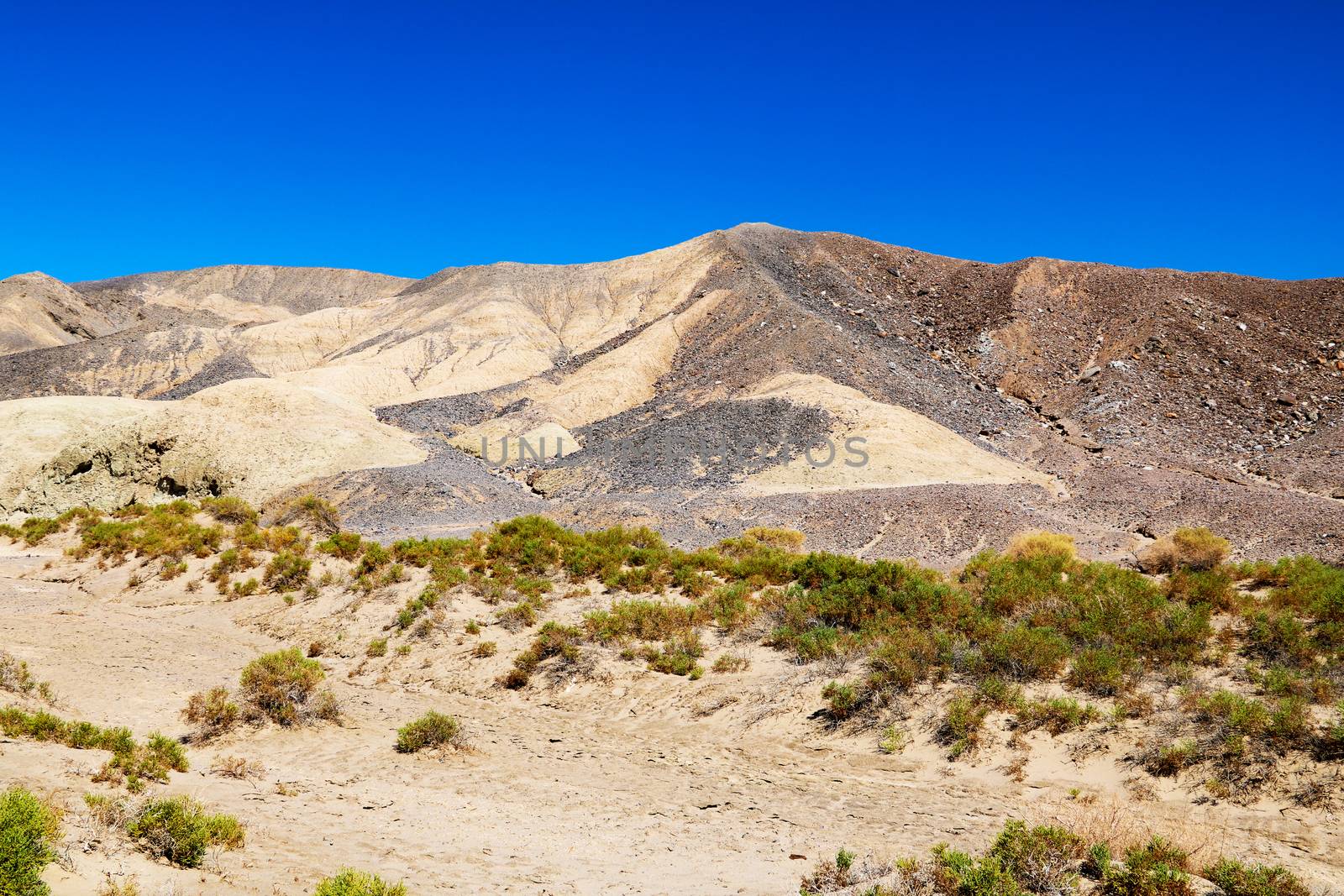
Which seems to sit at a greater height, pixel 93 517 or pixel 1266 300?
pixel 1266 300

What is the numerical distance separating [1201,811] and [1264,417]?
134ft

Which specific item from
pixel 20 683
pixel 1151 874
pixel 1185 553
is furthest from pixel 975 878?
pixel 1185 553

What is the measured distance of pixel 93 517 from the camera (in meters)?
22.7

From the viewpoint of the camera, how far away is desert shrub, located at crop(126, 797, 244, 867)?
5492 millimetres

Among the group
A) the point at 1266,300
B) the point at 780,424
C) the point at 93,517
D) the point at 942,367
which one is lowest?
the point at 93,517

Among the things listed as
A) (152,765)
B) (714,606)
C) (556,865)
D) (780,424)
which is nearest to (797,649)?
(714,606)

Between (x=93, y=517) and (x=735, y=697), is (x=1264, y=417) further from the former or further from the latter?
(x=93, y=517)

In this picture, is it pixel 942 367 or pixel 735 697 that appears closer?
pixel 735 697

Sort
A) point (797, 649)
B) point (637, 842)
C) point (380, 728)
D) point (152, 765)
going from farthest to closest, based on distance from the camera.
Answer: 1. point (797, 649)
2. point (380, 728)
3. point (152, 765)
4. point (637, 842)

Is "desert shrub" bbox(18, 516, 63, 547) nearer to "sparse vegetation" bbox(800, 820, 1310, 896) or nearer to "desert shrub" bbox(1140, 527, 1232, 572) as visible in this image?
"sparse vegetation" bbox(800, 820, 1310, 896)

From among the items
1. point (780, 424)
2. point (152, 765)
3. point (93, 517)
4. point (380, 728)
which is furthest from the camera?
point (780, 424)

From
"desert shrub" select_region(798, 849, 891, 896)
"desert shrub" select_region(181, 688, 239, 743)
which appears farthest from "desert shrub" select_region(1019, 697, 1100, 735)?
"desert shrub" select_region(181, 688, 239, 743)

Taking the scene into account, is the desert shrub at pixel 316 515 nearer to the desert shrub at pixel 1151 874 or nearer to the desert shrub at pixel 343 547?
the desert shrub at pixel 343 547

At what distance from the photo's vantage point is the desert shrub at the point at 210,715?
932cm
